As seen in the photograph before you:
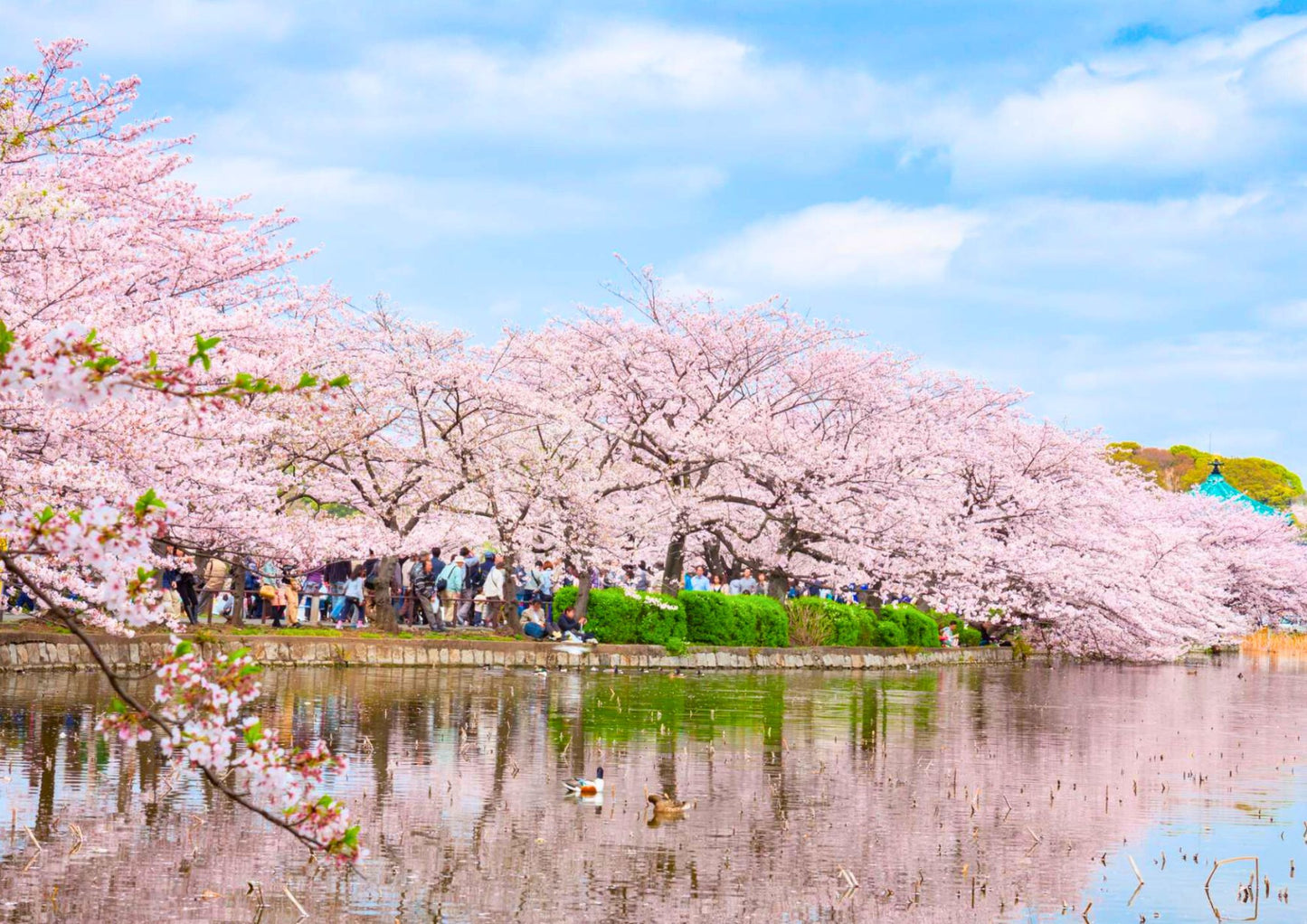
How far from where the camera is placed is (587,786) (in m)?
10.1

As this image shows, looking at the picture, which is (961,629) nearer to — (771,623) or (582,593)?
(771,623)

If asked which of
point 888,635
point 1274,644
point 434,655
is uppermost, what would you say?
point 888,635

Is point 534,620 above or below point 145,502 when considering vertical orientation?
below

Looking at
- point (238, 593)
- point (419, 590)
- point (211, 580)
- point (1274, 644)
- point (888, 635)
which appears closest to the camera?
point (238, 593)

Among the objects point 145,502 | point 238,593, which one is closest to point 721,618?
point 238,593

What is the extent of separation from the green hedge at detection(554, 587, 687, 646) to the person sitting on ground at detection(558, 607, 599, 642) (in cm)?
13

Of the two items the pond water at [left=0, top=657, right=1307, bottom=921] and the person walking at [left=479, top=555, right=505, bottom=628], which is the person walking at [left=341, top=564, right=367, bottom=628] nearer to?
the person walking at [left=479, top=555, right=505, bottom=628]

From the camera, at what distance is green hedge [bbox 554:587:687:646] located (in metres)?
25.8

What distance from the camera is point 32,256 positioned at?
54.1 feet

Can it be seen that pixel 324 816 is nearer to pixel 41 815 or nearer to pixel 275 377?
pixel 41 815

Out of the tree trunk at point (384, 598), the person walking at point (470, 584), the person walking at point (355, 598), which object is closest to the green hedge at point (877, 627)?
the person walking at point (470, 584)

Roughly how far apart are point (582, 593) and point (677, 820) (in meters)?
17.9

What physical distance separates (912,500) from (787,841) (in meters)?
23.6

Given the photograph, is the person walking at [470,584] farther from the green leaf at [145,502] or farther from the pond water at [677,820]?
the green leaf at [145,502]
